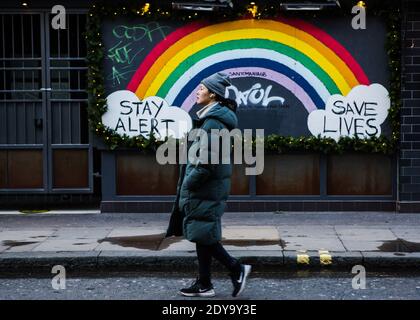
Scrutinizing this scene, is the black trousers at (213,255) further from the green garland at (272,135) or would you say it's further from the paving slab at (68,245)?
the green garland at (272,135)

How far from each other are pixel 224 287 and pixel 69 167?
4.98 metres

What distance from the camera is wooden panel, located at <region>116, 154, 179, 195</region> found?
434 inches

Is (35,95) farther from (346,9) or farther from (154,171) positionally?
(346,9)

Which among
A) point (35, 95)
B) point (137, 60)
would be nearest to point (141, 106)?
point (137, 60)

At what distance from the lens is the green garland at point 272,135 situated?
1072 cm

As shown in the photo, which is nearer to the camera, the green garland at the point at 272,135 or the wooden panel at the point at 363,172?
the green garland at the point at 272,135

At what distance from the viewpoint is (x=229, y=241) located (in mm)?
8688

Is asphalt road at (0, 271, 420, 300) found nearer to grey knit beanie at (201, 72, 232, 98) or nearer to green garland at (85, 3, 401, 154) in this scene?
grey knit beanie at (201, 72, 232, 98)

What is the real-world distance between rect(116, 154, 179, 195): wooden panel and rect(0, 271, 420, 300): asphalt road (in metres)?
3.41

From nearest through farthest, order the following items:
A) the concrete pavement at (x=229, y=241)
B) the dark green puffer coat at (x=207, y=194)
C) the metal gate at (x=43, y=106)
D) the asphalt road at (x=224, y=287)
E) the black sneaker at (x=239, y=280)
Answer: the dark green puffer coat at (x=207, y=194) < the black sneaker at (x=239, y=280) < the asphalt road at (x=224, y=287) < the concrete pavement at (x=229, y=241) < the metal gate at (x=43, y=106)

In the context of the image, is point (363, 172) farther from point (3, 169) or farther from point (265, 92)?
point (3, 169)

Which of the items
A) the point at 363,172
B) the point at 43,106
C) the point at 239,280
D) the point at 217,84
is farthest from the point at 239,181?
the point at 217,84

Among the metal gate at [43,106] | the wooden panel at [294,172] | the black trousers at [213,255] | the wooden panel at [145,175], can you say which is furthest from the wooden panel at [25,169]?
the black trousers at [213,255]

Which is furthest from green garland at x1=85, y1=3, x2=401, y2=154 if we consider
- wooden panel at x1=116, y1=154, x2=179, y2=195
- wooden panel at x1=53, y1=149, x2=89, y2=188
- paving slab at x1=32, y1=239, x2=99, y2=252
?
paving slab at x1=32, y1=239, x2=99, y2=252
